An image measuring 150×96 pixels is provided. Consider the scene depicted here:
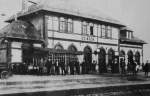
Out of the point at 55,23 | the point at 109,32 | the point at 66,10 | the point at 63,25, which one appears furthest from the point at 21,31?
the point at 109,32

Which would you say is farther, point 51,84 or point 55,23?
point 55,23

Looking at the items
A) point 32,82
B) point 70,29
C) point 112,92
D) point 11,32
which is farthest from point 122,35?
point 112,92

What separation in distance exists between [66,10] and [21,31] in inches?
208

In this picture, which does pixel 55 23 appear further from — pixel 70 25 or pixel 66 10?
pixel 70 25

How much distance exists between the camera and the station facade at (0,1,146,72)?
22.9 m

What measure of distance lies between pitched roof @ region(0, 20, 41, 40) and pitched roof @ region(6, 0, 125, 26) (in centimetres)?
156

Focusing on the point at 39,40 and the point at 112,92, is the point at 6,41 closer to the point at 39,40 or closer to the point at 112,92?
the point at 39,40

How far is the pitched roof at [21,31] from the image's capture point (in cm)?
2316

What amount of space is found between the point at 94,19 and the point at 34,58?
33.4 feet

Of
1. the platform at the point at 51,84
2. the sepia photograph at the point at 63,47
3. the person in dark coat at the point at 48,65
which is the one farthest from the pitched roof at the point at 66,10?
the platform at the point at 51,84

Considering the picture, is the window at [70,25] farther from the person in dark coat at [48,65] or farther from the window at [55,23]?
the person in dark coat at [48,65]

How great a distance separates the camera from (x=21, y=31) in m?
24.0

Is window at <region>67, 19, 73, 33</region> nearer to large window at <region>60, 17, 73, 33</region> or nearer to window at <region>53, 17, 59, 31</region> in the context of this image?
large window at <region>60, 17, 73, 33</region>

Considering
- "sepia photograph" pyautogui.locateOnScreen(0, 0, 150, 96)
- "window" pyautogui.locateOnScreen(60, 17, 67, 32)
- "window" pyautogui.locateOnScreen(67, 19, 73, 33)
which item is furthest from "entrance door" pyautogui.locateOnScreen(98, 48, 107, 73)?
"window" pyautogui.locateOnScreen(60, 17, 67, 32)
